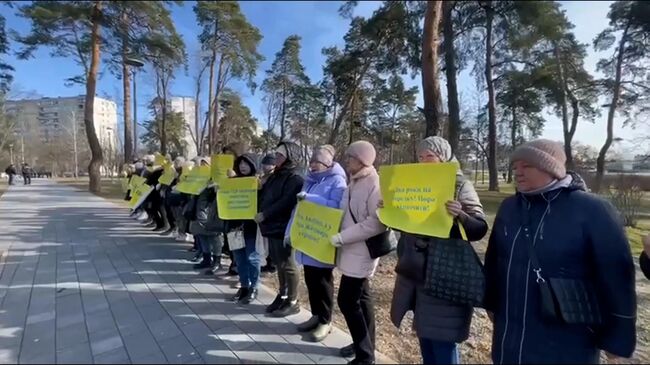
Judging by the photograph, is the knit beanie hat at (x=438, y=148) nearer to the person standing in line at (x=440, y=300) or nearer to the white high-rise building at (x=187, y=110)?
the person standing in line at (x=440, y=300)

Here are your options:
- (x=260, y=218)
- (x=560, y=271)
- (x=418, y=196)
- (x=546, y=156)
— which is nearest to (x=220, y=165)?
(x=260, y=218)

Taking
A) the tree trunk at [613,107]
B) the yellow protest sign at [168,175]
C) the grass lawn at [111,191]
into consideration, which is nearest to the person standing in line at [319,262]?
the yellow protest sign at [168,175]

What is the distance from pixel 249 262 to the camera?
4336 millimetres

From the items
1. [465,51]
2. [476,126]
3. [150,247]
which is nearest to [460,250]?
[150,247]

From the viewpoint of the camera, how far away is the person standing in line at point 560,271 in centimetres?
182

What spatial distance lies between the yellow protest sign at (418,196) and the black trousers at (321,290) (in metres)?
0.98

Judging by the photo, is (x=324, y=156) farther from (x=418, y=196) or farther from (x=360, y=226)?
(x=418, y=196)

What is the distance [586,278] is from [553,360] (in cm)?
42

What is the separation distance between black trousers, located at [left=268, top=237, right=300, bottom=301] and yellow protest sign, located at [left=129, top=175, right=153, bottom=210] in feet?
17.6

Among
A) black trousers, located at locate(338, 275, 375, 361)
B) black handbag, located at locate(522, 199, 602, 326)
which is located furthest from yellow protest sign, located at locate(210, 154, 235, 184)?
black handbag, located at locate(522, 199, 602, 326)

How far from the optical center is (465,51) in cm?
1800

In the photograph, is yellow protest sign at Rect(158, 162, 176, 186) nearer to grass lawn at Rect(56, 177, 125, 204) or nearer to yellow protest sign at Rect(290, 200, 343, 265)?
yellow protest sign at Rect(290, 200, 343, 265)

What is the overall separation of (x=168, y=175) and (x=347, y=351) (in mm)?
5797

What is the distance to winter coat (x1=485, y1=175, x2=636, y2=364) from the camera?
182 centimetres
